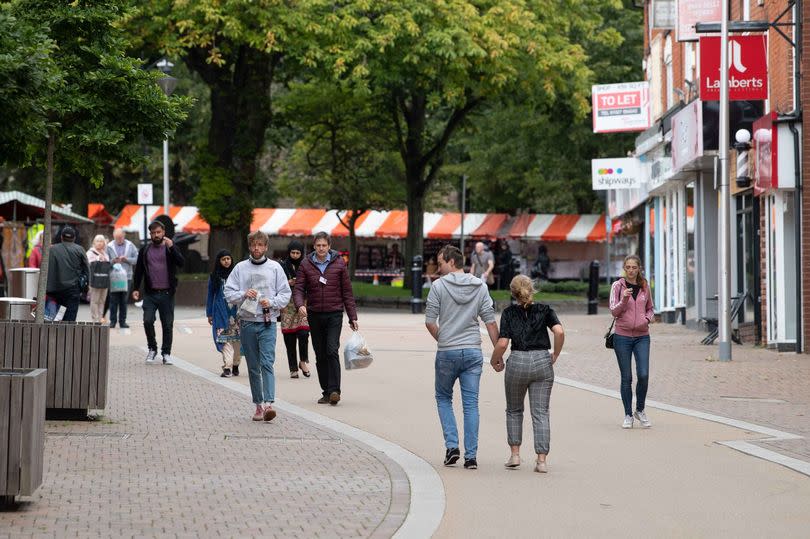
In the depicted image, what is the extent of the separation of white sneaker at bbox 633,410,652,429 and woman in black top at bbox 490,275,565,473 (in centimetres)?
282

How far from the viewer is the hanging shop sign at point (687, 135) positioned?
26.1m

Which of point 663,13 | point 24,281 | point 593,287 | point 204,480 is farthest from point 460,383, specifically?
point 593,287

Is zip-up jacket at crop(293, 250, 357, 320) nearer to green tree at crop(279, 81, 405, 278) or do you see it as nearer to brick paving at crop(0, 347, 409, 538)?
brick paving at crop(0, 347, 409, 538)

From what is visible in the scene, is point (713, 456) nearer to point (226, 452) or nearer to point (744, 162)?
point (226, 452)

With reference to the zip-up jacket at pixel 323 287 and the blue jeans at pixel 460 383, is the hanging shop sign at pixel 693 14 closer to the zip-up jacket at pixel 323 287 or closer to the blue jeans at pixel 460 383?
the zip-up jacket at pixel 323 287

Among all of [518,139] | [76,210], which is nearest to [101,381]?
[76,210]

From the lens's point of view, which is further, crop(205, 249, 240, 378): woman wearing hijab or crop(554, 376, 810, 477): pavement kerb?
crop(205, 249, 240, 378): woman wearing hijab

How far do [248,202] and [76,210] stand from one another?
18.8 meters

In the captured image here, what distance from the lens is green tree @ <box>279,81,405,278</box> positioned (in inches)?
1694

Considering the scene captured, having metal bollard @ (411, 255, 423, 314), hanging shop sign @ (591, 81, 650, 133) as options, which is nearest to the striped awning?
hanging shop sign @ (591, 81, 650, 133)

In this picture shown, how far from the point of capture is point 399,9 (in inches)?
1296

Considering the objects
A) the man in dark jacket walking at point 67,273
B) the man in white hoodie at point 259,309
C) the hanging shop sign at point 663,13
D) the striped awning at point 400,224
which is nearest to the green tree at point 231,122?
the hanging shop sign at point 663,13

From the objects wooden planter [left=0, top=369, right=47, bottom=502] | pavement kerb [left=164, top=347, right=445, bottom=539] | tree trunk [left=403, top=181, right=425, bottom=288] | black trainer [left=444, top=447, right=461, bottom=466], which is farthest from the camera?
tree trunk [left=403, top=181, right=425, bottom=288]

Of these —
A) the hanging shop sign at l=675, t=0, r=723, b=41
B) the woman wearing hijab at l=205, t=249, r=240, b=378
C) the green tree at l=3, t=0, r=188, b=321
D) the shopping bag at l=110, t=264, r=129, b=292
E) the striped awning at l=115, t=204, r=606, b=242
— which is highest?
the hanging shop sign at l=675, t=0, r=723, b=41
